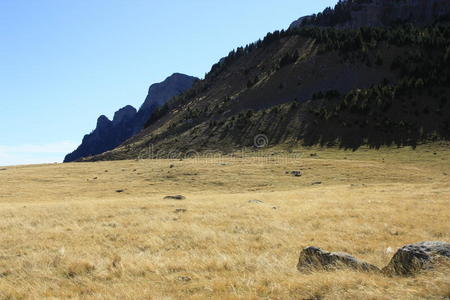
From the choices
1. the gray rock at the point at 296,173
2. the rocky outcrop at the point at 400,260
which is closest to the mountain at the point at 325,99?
the gray rock at the point at 296,173

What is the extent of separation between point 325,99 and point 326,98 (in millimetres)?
623

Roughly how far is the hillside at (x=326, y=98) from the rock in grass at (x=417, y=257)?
278 feet

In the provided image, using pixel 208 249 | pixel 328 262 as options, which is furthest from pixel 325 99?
pixel 328 262

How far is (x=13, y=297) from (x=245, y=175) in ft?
151

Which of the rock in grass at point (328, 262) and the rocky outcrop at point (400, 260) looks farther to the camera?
the rock in grass at point (328, 262)

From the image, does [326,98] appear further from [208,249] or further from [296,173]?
[208,249]

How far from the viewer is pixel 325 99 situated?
11631cm

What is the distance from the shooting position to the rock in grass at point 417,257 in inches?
278

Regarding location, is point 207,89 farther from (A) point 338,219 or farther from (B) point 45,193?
(A) point 338,219

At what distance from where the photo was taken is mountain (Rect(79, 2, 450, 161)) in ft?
312

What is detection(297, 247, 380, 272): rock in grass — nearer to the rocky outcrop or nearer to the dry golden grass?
the rocky outcrop

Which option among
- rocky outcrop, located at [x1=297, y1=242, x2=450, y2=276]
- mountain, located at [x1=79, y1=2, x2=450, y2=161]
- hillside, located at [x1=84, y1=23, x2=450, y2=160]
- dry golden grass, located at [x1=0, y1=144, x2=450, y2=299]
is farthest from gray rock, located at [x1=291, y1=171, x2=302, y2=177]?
rocky outcrop, located at [x1=297, y1=242, x2=450, y2=276]

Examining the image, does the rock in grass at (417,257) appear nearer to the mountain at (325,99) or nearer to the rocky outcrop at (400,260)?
the rocky outcrop at (400,260)

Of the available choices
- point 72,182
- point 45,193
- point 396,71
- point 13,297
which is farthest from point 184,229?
point 396,71
